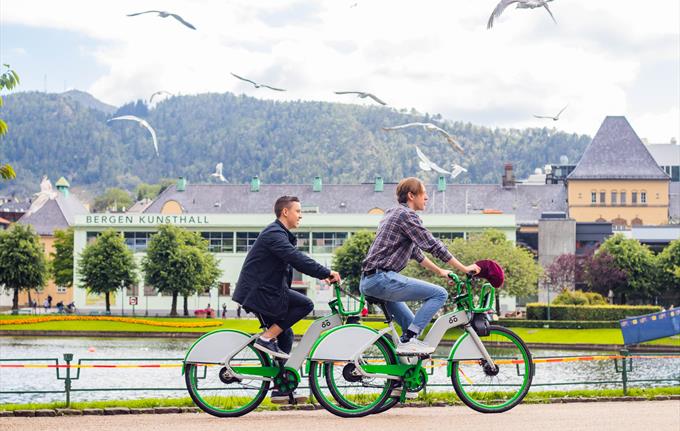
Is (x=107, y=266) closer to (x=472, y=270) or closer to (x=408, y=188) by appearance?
(x=408, y=188)

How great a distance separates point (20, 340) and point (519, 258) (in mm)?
33773

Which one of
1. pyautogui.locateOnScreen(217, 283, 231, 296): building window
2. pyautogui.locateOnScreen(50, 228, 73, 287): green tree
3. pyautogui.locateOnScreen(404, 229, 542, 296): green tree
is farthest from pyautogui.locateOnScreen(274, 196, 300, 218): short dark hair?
pyautogui.locateOnScreen(50, 228, 73, 287): green tree

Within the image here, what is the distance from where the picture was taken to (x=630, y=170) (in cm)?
12625

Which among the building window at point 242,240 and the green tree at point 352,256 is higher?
the building window at point 242,240

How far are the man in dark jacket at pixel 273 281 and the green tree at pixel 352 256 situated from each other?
7478 centimetres

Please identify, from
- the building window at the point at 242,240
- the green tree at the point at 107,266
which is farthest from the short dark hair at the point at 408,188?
the building window at the point at 242,240

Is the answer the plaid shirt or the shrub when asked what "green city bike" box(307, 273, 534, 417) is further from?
the shrub

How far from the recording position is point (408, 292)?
11.1m

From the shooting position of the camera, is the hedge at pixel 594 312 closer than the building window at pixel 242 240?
Yes

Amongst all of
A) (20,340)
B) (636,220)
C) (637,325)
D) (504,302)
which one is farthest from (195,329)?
(636,220)

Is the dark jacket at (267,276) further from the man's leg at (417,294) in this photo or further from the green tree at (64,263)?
the green tree at (64,263)

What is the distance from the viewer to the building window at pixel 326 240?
100938 millimetres

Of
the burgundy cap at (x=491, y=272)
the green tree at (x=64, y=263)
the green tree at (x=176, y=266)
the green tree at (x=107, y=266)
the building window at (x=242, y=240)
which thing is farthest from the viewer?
the green tree at (x=64, y=263)

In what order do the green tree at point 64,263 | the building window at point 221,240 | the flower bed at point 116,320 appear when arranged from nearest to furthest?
the flower bed at point 116,320
the building window at point 221,240
the green tree at point 64,263
